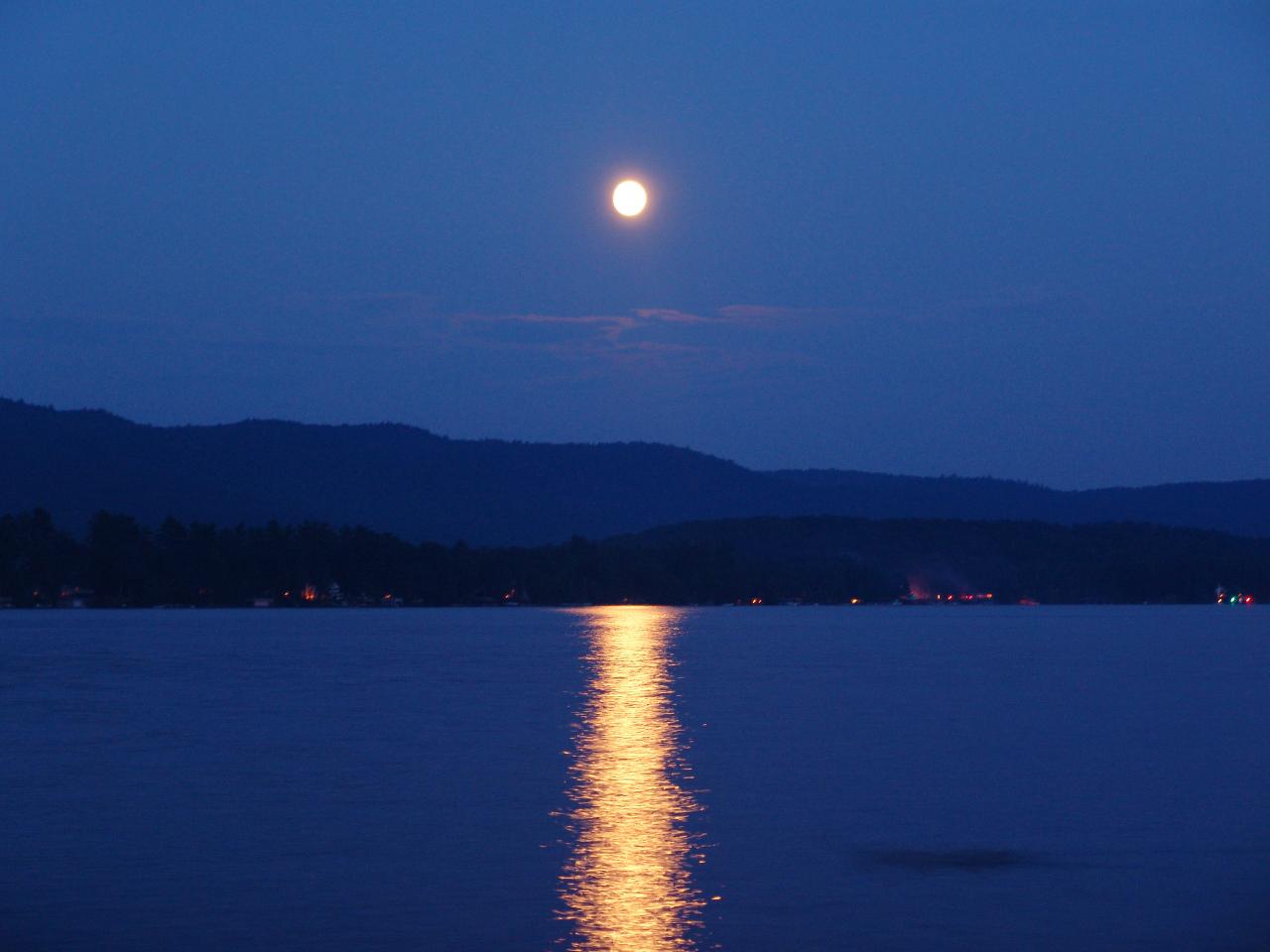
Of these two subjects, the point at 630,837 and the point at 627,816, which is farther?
the point at 627,816

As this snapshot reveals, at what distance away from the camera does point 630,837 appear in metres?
30.5

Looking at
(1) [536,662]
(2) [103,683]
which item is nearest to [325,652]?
(1) [536,662]

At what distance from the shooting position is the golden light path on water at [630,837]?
2286 centimetres

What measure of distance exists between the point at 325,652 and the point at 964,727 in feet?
210

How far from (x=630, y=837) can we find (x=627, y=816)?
2.71m

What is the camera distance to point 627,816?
33250 millimetres

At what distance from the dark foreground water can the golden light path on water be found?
0.11 m

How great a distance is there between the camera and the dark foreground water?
76.6 ft

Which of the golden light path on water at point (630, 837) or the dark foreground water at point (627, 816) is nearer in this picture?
the golden light path on water at point (630, 837)

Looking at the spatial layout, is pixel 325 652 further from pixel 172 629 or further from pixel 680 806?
pixel 680 806

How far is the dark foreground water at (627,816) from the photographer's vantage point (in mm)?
23344

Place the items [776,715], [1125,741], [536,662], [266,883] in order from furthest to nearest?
[536,662], [776,715], [1125,741], [266,883]

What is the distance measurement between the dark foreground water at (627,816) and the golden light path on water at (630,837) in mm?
105

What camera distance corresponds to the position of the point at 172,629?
6029 inches
